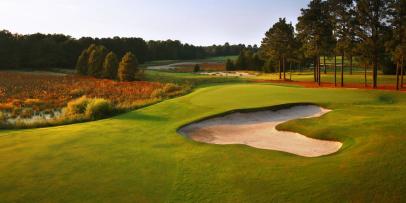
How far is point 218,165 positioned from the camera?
44.4 ft

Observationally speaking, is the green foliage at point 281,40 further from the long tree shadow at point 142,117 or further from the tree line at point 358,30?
the long tree shadow at point 142,117

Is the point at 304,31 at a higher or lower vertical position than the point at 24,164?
higher

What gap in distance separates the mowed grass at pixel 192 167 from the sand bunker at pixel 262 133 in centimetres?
82

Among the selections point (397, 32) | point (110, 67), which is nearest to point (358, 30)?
point (397, 32)

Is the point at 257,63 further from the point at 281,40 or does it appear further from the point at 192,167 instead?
the point at 192,167

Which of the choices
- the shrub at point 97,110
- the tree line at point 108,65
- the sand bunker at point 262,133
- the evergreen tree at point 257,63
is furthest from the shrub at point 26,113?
the evergreen tree at point 257,63

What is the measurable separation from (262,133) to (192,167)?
319 inches

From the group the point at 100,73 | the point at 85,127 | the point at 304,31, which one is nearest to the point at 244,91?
the point at 85,127

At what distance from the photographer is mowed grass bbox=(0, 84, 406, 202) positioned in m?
10.8

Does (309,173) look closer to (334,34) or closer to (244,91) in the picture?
(244,91)

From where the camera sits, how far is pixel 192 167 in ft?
43.5

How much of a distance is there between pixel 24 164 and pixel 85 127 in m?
7.90

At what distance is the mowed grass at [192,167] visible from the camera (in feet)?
35.6

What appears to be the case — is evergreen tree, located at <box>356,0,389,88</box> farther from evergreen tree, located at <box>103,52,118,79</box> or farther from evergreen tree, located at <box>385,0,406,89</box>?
evergreen tree, located at <box>103,52,118,79</box>
